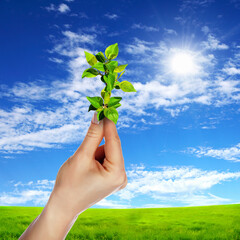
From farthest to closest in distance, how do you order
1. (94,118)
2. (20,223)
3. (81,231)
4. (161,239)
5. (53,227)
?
1. (20,223)
2. (81,231)
3. (161,239)
4. (94,118)
5. (53,227)

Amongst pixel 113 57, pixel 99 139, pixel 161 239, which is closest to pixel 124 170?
pixel 99 139

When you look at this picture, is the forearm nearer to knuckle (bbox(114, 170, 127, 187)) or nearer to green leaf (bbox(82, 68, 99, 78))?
knuckle (bbox(114, 170, 127, 187))

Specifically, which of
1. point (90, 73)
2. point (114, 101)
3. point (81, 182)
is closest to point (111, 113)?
point (114, 101)

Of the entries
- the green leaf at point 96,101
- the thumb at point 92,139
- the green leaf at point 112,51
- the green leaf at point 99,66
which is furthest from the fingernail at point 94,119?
the green leaf at point 112,51

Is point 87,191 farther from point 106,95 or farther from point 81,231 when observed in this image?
point 81,231

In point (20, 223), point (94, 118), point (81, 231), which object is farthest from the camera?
point (20, 223)

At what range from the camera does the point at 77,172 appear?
2.33 meters

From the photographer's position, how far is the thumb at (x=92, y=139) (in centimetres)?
238

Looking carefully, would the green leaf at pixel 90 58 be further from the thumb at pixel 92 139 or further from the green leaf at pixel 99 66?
the thumb at pixel 92 139

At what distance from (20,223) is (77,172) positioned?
9.47m

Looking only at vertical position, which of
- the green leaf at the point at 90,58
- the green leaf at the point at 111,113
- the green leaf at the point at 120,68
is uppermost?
the green leaf at the point at 90,58

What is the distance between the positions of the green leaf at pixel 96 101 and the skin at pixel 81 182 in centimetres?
20

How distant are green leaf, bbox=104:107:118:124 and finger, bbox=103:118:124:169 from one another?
12 centimetres

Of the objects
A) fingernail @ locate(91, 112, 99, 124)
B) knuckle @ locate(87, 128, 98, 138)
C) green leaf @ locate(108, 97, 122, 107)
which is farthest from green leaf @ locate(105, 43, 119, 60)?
knuckle @ locate(87, 128, 98, 138)
